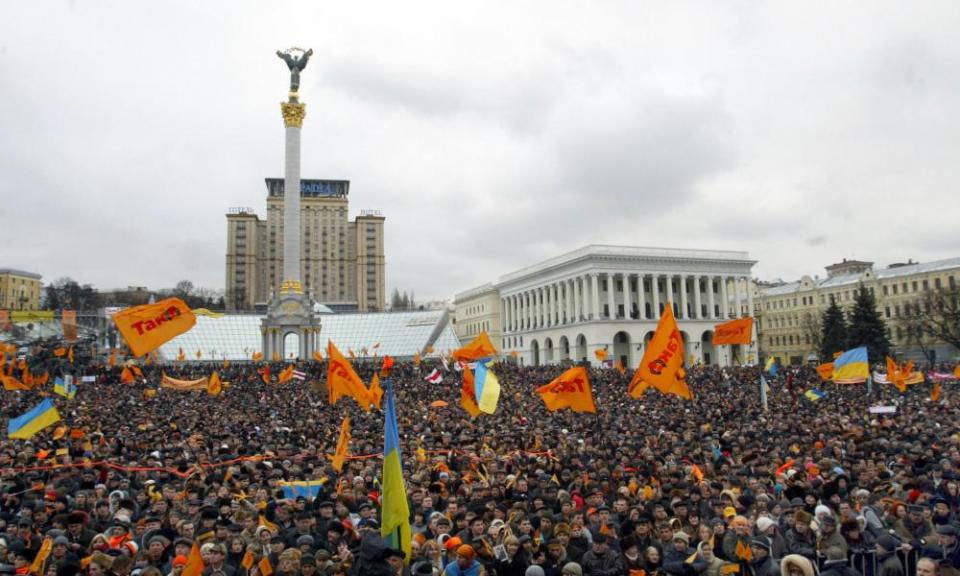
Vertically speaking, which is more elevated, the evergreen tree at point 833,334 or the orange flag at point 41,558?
the evergreen tree at point 833,334

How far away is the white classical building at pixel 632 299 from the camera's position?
227ft

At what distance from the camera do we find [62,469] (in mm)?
12055

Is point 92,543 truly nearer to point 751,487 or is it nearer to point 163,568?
point 163,568

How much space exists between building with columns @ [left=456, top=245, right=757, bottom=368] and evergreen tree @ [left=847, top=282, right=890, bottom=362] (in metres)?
15.8

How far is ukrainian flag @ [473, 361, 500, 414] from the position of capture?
16.9m

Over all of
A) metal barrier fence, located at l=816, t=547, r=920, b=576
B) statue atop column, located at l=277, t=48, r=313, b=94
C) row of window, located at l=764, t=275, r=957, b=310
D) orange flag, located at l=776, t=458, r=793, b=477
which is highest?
statue atop column, located at l=277, t=48, r=313, b=94

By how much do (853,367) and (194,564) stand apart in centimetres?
2202

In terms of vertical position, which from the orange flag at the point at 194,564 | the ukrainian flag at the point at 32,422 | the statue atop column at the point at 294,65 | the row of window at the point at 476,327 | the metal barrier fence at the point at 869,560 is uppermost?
the statue atop column at the point at 294,65

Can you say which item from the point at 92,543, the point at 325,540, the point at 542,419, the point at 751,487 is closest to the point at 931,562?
the point at 751,487

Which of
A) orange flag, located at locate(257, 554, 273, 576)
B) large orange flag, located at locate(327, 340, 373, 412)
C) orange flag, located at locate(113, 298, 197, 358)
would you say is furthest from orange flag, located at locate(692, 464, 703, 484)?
orange flag, located at locate(113, 298, 197, 358)

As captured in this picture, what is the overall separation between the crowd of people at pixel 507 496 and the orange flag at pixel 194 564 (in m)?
0.07

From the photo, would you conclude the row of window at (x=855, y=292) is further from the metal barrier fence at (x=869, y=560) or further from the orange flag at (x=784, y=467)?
the metal barrier fence at (x=869, y=560)

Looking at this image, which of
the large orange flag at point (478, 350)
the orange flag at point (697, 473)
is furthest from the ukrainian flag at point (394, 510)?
the large orange flag at point (478, 350)

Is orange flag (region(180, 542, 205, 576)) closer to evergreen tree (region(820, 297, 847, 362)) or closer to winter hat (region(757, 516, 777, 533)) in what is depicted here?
winter hat (region(757, 516, 777, 533))
